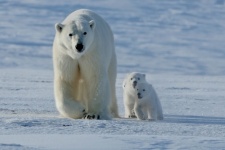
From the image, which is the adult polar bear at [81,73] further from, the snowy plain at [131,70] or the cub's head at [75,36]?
the snowy plain at [131,70]

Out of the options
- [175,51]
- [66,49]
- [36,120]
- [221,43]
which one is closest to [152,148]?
[36,120]

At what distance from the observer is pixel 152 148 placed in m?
3.79

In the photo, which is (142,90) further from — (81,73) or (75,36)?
(75,36)

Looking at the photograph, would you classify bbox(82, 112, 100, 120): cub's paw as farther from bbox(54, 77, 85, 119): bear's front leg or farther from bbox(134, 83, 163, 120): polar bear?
bbox(134, 83, 163, 120): polar bear

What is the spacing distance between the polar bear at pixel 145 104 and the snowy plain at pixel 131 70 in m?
0.29

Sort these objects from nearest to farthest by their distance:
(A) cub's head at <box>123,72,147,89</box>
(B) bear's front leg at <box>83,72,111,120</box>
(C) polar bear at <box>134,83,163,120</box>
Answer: (B) bear's front leg at <box>83,72,111,120</box> → (C) polar bear at <box>134,83,163,120</box> → (A) cub's head at <box>123,72,147,89</box>

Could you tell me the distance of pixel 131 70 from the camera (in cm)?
1966

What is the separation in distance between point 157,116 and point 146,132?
201cm

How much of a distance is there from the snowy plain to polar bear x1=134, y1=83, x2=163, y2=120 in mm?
293

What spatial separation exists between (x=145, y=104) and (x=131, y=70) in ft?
42.7

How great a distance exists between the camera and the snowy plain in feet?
13.8

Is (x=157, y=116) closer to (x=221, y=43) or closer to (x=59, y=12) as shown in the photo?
(x=221, y=43)

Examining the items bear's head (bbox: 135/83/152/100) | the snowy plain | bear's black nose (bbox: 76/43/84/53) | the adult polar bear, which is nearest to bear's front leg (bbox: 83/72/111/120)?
the adult polar bear

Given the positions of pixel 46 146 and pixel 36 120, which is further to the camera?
pixel 36 120
